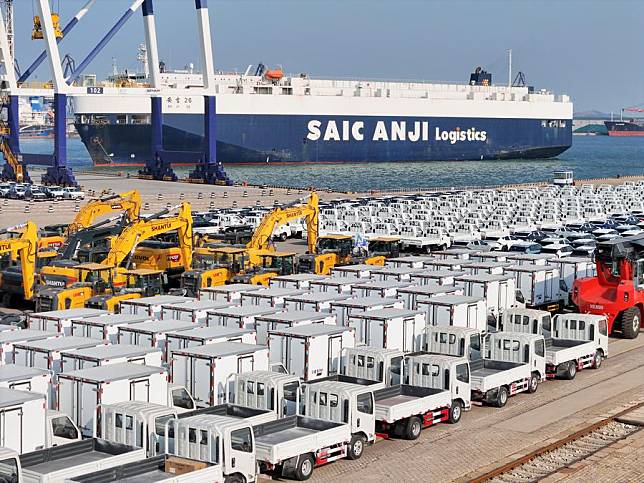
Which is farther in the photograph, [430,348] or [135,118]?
[135,118]

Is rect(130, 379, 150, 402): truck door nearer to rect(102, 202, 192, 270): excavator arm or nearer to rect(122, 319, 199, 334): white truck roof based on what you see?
rect(122, 319, 199, 334): white truck roof

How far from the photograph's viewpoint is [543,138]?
135 meters

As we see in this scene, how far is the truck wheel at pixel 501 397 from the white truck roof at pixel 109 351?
18.7 feet

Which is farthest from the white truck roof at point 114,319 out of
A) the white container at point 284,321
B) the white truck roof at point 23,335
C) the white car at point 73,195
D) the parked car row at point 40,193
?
the white car at point 73,195

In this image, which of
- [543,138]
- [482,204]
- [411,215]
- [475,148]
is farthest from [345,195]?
[543,138]

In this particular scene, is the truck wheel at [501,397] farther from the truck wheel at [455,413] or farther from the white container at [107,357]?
the white container at [107,357]

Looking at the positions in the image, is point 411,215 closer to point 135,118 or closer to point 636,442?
point 636,442

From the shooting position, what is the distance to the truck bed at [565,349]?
799 inches

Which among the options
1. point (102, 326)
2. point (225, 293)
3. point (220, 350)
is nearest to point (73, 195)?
point (225, 293)

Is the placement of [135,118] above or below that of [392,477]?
above

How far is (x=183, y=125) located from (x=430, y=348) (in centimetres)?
8292

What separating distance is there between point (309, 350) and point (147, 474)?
18.7ft

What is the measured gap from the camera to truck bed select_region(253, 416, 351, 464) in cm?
1414

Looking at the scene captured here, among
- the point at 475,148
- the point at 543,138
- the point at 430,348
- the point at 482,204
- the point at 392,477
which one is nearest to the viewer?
the point at 392,477
